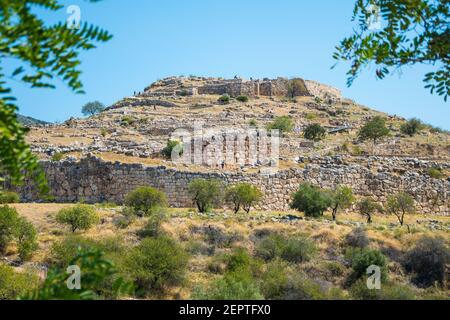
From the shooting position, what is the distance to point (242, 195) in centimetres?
2069

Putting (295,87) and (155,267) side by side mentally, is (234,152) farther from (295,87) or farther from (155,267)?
(295,87)

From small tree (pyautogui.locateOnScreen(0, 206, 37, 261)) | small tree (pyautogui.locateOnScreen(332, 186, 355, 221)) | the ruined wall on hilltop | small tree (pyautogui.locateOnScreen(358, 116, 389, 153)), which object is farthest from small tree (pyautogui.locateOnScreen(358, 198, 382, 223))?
the ruined wall on hilltop

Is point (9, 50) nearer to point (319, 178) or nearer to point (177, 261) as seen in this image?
point (177, 261)

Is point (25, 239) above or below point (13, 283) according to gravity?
above

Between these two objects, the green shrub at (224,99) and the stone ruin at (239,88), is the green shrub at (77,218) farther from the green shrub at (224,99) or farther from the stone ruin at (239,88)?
the stone ruin at (239,88)

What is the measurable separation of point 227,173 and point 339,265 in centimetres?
940

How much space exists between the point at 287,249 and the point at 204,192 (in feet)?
22.0

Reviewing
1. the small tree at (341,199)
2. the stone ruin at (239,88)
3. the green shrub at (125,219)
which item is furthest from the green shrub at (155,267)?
the stone ruin at (239,88)

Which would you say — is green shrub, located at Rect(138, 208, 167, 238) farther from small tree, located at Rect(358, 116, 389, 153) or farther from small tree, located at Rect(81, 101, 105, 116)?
small tree, located at Rect(81, 101, 105, 116)

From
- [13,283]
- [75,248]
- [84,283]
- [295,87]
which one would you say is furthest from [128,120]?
[84,283]

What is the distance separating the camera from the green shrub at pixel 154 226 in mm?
15641

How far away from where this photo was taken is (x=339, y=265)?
1381 cm

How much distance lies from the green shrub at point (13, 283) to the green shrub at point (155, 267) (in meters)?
1.95

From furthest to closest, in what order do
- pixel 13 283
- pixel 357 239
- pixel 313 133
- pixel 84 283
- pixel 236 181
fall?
1. pixel 313 133
2. pixel 236 181
3. pixel 357 239
4. pixel 13 283
5. pixel 84 283
